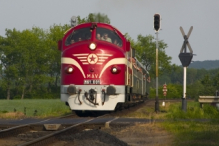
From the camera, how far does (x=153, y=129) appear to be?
47.8ft

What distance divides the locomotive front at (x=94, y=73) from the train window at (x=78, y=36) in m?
0.05

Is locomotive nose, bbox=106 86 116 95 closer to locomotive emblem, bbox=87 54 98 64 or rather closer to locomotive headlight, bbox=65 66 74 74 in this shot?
locomotive emblem, bbox=87 54 98 64

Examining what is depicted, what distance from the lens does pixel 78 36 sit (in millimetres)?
20172

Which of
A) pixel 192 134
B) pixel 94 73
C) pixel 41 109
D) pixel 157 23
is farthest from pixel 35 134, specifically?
pixel 41 109

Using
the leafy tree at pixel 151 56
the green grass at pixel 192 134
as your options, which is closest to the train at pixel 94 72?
the green grass at pixel 192 134

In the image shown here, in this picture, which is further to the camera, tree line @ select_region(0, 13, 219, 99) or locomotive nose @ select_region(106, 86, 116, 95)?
tree line @ select_region(0, 13, 219, 99)

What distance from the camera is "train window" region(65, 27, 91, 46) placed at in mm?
20009

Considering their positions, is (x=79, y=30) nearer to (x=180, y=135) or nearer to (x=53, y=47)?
(x=180, y=135)

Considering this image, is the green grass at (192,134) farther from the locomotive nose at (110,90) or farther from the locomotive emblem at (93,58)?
the locomotive emblem at (93,58)

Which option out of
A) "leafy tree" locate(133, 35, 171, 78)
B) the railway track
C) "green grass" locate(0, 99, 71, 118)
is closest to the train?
"green grass" locate(0, 99, 71, 118)

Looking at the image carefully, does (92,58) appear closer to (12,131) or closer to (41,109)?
(12,131)

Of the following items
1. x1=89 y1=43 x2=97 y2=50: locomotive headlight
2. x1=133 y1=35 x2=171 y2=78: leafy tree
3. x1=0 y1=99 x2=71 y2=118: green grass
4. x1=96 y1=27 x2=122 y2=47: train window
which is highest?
x1=133 y1=35 x2=171 y2=78: leafy tree

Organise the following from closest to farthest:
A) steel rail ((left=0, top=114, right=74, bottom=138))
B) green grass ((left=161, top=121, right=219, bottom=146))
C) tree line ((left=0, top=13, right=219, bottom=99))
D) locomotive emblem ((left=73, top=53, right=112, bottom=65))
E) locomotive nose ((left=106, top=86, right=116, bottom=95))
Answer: green grass ((left=161, top=121, right=219, bottom=146))
steel rail ((left=0, top=114, right=74, bottom=138))
locomotive nose ((left=106, top=86, right=116, bottom=95))
locomotive emblem ((left=73, top=53, right=112, bottom=65))
tree line ((left=0, top=13, right=219, bottom=99))

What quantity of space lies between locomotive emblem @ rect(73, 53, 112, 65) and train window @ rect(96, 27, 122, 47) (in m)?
0.92
